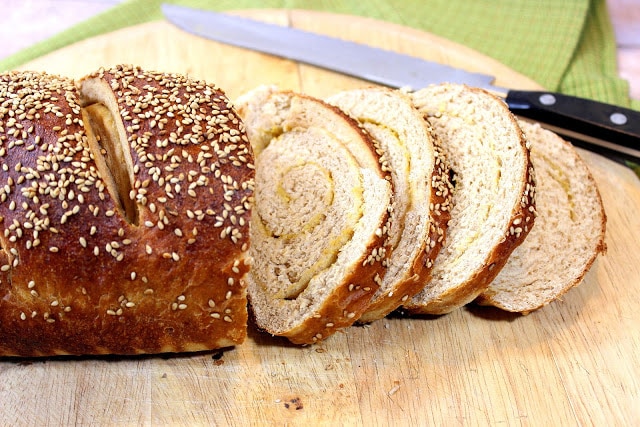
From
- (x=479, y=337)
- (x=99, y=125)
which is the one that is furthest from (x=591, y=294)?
(x=99, y=125)

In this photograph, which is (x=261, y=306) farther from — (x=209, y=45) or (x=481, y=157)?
(x=209, y=45)

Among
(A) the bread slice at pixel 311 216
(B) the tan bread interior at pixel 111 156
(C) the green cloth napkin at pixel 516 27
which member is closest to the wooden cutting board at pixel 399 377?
(A) the bread slice at pixel 311 216

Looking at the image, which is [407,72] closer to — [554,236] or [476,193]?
[476,193]

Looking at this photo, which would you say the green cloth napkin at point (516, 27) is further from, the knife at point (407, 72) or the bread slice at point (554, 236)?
the bread slice at point (554, 236)

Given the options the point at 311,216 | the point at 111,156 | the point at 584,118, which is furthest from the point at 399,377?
the point at 584,118

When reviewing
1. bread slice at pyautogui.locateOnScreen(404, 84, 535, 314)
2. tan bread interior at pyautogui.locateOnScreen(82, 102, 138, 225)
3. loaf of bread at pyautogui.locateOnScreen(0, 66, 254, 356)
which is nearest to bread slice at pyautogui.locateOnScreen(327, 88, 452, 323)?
bread slice at pyautogui.locateOnScreen(404, 84, 535, 314)

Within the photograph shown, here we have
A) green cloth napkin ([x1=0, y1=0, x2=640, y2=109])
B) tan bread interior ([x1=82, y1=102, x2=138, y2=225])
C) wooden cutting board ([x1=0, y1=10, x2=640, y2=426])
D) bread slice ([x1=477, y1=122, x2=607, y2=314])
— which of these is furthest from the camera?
green cloth napkin ([x1=0, y1=0, x2=640, y2=109])

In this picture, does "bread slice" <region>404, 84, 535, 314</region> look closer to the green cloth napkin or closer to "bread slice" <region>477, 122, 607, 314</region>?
"bread slice" <region>477, 122, 607, 314</region>
